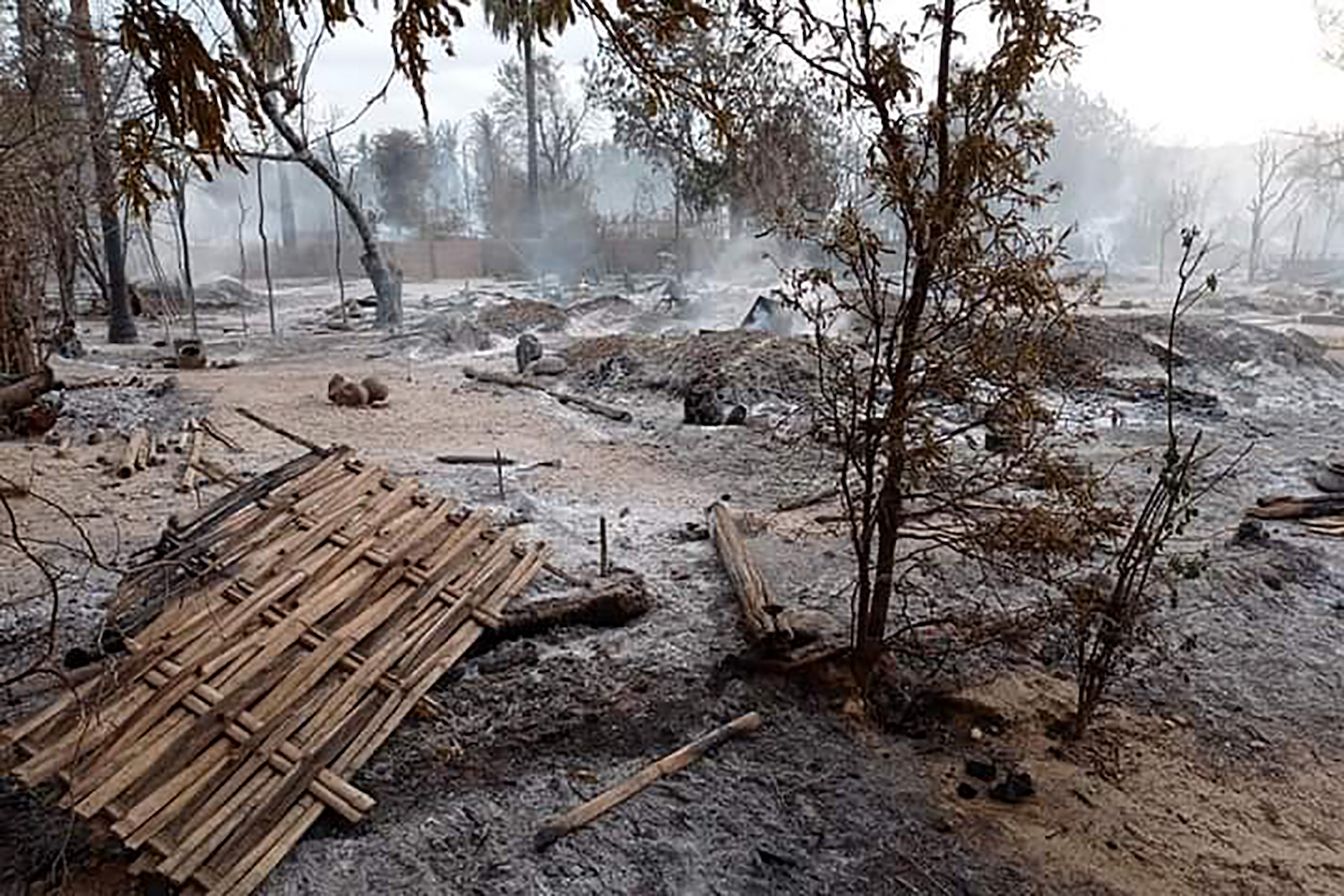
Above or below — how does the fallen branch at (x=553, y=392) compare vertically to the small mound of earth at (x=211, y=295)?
below

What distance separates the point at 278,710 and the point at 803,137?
1291 cm

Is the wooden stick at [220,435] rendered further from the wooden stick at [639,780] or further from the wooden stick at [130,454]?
the wooden stick at [639,780]

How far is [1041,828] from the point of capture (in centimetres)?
290

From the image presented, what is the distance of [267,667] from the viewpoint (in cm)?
306

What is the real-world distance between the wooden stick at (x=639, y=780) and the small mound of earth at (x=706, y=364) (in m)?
6.60

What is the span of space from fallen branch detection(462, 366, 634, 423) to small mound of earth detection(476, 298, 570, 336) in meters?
3.84

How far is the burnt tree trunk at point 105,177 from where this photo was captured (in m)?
10.8

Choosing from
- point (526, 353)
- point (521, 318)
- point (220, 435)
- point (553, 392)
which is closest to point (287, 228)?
point (521, 318)

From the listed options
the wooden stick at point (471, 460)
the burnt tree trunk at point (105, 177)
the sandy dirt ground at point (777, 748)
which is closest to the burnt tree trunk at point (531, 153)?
Answer: the burnt tree trunk at point (105, 177)

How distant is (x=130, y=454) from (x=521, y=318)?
1053cm

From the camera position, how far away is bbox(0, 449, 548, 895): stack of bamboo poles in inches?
102

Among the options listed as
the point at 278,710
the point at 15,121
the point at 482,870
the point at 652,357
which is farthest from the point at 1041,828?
the point at 15,121

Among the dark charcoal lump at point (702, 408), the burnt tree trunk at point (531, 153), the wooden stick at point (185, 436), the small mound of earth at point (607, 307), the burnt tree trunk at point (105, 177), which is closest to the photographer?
the wooden stick at point (185, 436)

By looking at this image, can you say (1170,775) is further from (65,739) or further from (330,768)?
(65,739)
